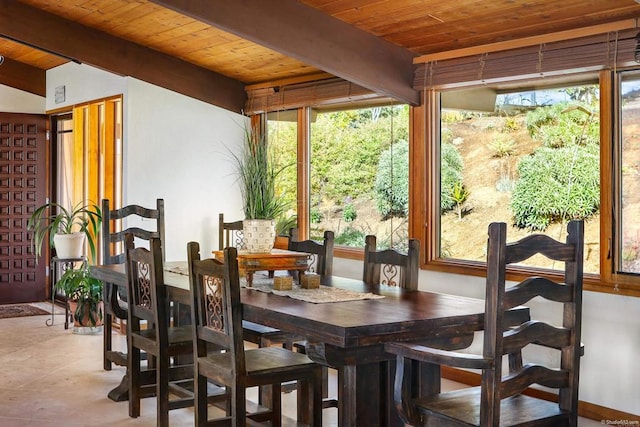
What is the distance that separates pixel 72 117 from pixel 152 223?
2.01 m

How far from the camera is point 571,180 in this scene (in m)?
4.51

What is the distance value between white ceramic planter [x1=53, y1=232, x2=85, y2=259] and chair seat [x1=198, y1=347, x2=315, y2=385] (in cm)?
381

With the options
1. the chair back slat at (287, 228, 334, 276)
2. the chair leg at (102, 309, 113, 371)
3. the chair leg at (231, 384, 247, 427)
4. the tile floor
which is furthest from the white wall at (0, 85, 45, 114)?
the chair leg at (231, 384, 247, 427)

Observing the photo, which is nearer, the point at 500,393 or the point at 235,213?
the point at 500,393

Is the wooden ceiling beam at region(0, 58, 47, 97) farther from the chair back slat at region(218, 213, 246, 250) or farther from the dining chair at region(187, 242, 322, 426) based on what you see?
the dining chair at region(187, 242, 322, 426)

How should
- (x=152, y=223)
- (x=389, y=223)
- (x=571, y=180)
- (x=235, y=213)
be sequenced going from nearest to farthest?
1. (x=571, y=180)
2. (x=389, y=223)
3. (x=152, y=223)
4. (x=235, y=213)

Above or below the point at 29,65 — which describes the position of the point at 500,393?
below

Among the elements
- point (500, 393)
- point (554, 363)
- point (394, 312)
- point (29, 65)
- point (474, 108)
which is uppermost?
point (29, 65)

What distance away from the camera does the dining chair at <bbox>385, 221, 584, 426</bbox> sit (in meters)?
2.58

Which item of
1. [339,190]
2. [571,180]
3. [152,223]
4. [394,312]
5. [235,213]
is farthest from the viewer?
[235,213]

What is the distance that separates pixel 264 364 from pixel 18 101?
6.05 meters

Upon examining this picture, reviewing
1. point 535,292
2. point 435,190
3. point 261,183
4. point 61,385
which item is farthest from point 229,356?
point 261,183

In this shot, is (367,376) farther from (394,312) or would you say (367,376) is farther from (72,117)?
(72,117)

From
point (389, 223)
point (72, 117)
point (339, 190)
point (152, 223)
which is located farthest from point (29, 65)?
point (389, 223)
